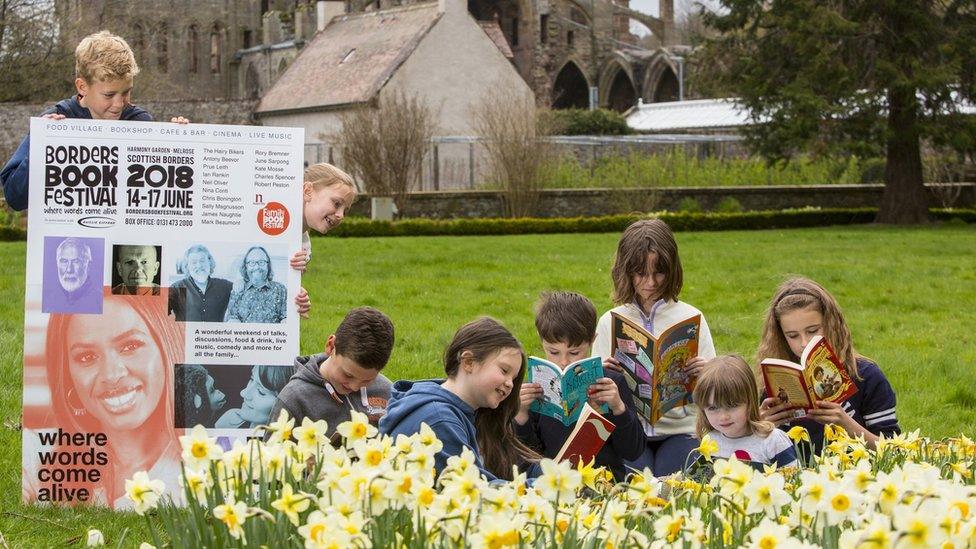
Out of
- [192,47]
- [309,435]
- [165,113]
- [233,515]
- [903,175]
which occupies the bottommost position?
[233,515]

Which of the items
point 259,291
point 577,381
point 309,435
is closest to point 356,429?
point 309,435

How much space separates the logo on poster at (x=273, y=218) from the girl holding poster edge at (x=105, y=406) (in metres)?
0.50

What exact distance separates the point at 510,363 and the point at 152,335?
1.53 m

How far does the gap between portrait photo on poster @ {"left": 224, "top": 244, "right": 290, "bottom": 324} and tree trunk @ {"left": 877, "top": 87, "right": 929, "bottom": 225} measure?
25.9 metres

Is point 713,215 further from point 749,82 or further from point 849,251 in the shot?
point 849,251

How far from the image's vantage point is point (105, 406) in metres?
5.02

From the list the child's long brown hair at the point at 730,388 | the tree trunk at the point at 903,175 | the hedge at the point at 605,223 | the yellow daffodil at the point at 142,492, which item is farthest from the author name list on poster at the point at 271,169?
the tree trunk at the point at 903,175

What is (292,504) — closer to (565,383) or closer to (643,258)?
(565,383)

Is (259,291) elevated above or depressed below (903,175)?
below

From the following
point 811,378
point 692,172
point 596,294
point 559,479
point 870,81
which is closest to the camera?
point 559,479

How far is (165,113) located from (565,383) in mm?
41837

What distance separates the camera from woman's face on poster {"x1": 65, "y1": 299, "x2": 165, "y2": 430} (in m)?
5.00

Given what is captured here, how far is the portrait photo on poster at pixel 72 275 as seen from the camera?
4918mm

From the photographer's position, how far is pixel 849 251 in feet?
66.4
